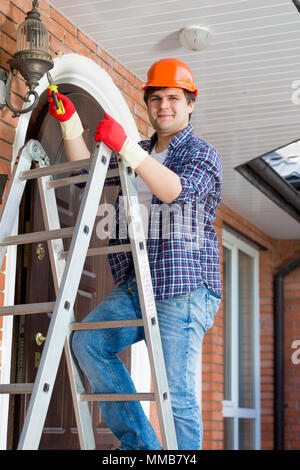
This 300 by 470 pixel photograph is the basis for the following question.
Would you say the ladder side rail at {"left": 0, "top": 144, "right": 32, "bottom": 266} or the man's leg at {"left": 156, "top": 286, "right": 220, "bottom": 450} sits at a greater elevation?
the ladder side rail at {"left": 0, "top": 144, "right": 32, "bottom": 266}

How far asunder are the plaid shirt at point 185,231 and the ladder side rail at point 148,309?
11cm

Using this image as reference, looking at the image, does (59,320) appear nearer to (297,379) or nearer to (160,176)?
(160,176)

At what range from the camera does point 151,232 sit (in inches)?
94.9

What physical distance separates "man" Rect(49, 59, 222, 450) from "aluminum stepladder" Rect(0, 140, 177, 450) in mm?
67

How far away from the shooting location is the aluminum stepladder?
194 cm

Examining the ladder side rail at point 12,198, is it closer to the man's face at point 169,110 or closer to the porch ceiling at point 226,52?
the man's face at point 169,110

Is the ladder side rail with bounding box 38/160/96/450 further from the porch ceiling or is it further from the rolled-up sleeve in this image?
the porch ceiling

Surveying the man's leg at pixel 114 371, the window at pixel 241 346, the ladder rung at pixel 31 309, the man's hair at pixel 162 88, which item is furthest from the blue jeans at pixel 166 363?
the window at pixel 241 346

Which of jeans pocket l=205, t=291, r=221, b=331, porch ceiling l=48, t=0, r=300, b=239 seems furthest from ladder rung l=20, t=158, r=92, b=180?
porch ceiling l=48, t=0, r=300, b=239

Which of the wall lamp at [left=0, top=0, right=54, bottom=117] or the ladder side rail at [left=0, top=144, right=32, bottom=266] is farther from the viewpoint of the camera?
the wall lamp at [left=0, top=0, right=54, bottom=117]

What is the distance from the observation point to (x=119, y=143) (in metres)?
2.18

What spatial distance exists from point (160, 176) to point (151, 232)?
0.29 m

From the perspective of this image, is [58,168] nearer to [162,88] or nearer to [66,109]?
[66,109]

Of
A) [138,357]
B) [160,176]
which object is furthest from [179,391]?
[138,357]
